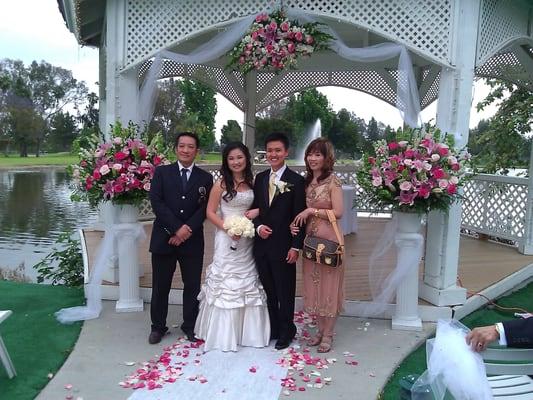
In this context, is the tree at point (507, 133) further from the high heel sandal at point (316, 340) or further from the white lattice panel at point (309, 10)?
the high heel sandal at point (316, 340)

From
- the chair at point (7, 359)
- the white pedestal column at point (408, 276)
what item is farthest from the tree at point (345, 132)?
the chair at point (7, 359)

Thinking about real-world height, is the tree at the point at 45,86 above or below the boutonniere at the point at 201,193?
above

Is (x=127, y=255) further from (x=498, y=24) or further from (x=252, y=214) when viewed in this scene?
(x=498, y=24)

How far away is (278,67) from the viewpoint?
491 centimetres

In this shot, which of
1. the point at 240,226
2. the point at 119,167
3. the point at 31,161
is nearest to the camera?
the point at 240,226

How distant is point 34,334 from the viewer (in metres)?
4.54

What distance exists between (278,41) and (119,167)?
6.31 feet

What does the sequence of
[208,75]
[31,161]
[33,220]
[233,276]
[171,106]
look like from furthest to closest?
[31,161]
[171,106]
[33,220]
[208,75]
[233,276]

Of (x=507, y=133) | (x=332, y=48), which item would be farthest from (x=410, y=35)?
(x=507, y=133)

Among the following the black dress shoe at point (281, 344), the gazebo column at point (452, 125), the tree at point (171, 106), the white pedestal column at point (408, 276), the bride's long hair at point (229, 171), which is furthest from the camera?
the tree at point (171, 106)

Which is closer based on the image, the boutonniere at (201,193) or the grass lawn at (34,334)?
the grass lawn at (34,334)

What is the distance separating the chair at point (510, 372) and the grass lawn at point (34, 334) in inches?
114

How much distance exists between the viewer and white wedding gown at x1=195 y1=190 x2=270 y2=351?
4199 mm

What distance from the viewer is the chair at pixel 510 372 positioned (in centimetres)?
229
